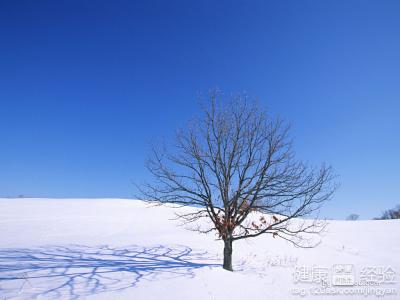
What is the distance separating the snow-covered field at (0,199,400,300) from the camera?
22.0 feet

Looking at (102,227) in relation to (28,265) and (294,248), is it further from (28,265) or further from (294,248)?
(294,248)

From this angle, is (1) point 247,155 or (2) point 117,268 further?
(1) point 247,155

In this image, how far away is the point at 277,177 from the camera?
30.8 feet

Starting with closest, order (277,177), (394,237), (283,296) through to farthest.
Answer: (283,296), (277,177), (394,237)

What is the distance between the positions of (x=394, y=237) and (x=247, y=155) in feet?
56.8

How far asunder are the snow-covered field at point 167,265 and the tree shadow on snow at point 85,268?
23mm

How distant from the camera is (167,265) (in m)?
9.43

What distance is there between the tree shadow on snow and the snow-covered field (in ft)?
0.08

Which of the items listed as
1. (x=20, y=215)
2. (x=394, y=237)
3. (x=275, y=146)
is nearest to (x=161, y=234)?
(x=275, y=146)

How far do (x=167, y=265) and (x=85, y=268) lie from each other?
2.72 m

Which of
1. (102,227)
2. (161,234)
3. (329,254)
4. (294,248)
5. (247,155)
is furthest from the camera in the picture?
(102,227)

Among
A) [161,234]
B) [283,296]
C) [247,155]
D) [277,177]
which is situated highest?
[247,155]

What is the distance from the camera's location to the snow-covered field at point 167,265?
6703 mm

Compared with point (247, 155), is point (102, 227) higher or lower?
lower
